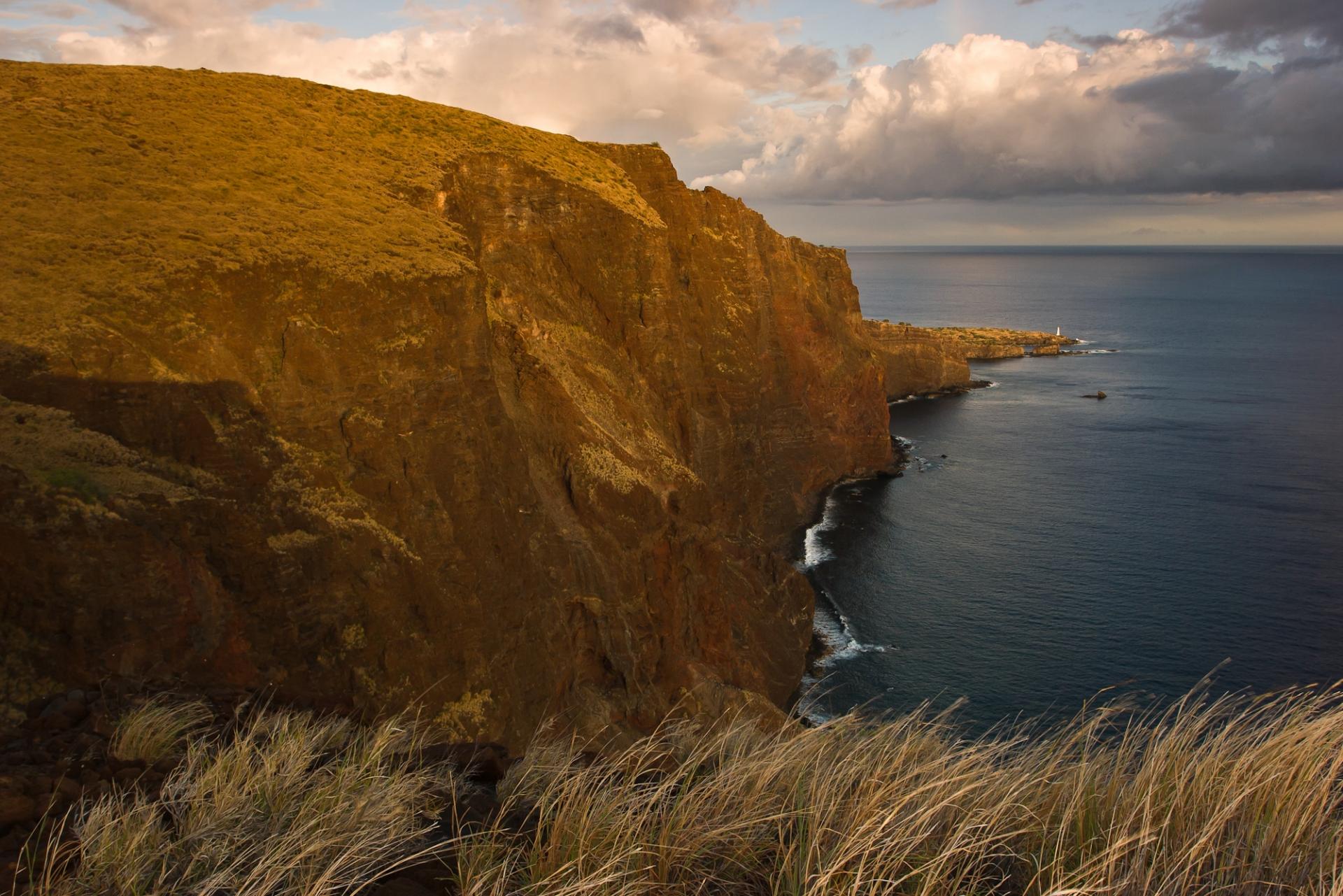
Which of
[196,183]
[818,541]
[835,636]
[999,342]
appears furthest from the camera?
[999,342]

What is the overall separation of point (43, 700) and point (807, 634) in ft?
138

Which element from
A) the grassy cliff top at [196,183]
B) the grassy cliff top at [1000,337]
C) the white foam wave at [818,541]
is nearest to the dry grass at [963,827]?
the grassy cliff top at [196,183]

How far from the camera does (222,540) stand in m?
21.3

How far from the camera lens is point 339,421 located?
25594 millimetres

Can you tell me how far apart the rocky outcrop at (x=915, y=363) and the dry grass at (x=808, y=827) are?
128 meters

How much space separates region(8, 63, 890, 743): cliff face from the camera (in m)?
19.7

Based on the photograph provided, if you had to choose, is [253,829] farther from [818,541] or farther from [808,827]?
[818,541]

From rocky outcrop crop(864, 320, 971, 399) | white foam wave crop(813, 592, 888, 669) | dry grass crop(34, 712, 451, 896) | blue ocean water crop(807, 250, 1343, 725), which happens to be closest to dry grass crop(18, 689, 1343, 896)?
dry grass crop(34, 712, 451, 896)

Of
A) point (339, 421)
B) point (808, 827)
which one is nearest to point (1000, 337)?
point (339, 421)

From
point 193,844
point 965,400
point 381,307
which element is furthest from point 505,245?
point 965,400

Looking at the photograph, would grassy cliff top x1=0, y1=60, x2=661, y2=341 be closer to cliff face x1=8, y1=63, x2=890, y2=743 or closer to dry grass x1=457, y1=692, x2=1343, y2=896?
cliff face x1=8, y1=63, x2=890, y2=743

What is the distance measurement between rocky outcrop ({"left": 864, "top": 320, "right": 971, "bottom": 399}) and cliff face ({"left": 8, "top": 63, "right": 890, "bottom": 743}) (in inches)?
3681

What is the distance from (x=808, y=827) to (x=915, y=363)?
5294 inches

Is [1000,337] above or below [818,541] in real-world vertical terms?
above
